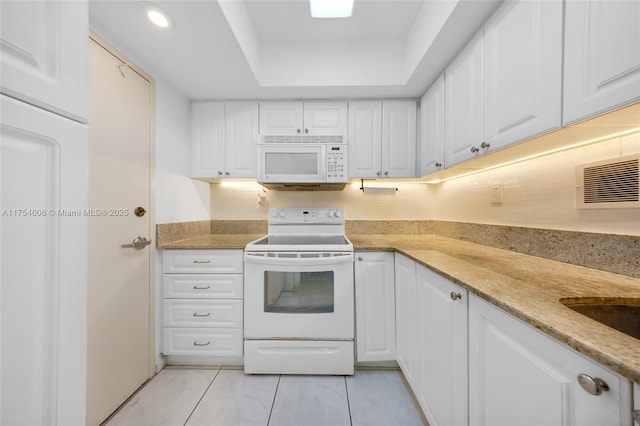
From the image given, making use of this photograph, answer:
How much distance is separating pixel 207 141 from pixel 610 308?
245 cm

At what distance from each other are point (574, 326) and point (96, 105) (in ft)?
6.60

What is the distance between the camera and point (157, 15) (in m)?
1.18

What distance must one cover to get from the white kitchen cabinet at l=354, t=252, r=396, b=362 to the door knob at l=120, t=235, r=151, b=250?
1401 millimetres

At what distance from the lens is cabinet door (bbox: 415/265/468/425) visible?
87 centimetres

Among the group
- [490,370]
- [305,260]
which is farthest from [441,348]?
[305,260]

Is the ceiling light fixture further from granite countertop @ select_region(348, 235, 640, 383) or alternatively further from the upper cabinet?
granite countertop @ select_region(348, 235, 640, 383)

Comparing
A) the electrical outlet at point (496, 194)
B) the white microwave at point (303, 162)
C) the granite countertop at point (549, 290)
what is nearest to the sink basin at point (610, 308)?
the granite countertop at point (549, 290)

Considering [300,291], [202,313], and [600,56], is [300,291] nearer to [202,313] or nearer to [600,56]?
[202,313]

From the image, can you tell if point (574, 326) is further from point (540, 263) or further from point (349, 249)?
point (349, 249)

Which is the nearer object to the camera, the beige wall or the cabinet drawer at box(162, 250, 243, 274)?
the beige wall

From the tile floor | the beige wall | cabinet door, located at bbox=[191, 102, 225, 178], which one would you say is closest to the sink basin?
the beige wall

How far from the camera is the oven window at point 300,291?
163 centimetres

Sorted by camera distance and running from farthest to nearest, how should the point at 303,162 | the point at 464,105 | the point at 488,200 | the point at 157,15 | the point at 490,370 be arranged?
the point at 303,162 < the point at 488,200 < the point at 464,105 < the point at 157,15 < the point at 490,370

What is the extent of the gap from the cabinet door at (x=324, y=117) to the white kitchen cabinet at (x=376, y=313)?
43.5 inches
